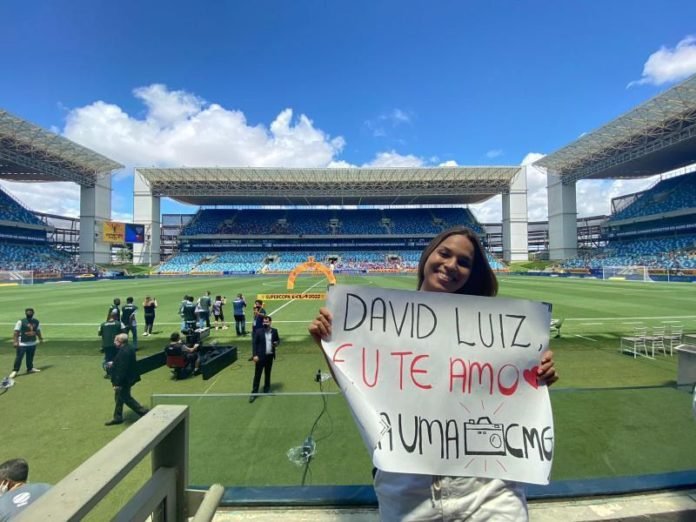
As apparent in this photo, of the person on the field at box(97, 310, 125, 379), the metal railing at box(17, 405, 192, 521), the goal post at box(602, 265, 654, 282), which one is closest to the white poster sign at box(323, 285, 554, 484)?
the metal railing at box(17, 405, 192, 521)

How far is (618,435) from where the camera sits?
390cm

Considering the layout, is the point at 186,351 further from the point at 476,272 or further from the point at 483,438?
the point at 483,438

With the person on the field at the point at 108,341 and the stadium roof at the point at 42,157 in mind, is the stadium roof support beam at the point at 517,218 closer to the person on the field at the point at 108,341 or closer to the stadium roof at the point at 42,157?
the person on the field at the point at 108,341

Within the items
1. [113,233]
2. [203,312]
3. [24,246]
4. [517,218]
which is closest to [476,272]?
[203,312]

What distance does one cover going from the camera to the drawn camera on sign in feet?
6.34

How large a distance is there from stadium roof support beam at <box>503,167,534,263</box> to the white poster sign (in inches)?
2882

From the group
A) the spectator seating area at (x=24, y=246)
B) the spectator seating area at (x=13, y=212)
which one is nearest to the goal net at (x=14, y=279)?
the spectator seating area at (x=24, y=246)

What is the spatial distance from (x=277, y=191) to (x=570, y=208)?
54257mm

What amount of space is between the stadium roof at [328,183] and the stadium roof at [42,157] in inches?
313

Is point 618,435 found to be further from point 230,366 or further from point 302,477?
point 230,366

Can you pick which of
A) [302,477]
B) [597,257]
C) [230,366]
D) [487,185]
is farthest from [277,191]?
[302,477]

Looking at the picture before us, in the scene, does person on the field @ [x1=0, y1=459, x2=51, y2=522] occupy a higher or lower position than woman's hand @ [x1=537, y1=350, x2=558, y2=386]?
lower

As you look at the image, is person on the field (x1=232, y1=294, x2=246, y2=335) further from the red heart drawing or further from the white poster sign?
the red heart drawing

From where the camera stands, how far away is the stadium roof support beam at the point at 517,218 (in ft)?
226
